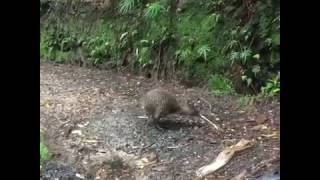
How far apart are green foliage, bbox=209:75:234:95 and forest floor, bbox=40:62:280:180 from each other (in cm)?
3

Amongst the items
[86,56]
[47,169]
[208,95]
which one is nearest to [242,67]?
[208,95]

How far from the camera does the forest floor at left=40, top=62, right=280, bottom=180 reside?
6.36 ft

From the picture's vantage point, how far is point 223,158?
1.95 meters

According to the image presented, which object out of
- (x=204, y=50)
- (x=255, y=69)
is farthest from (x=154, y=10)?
(x=255, y=69)

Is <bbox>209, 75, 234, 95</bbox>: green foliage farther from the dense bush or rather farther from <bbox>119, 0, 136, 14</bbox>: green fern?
<bbox>119, 0, 136, 14</bbox>: green fern

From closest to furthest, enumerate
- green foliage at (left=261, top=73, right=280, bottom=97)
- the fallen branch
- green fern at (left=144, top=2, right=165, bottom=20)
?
1. the fallen branch
2. green foliage at (left=261, top=73, right=280, bottom=97)
3. green fern at (left=144, top=2, right=165, bottom=20)

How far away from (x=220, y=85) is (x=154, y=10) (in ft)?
1.35

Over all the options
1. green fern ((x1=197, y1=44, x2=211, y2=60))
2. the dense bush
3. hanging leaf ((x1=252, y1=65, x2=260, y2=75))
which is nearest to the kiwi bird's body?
the dense bush

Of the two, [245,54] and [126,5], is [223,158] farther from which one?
[126,5]

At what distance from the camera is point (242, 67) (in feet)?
7.15
